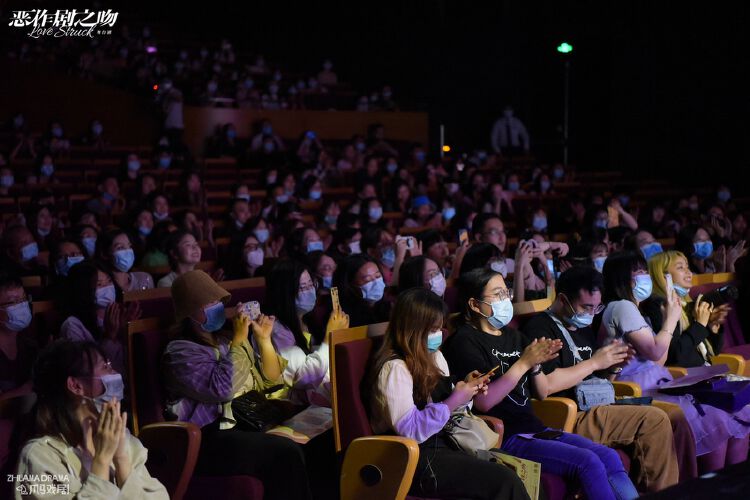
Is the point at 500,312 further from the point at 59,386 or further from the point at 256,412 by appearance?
the point at 59,386

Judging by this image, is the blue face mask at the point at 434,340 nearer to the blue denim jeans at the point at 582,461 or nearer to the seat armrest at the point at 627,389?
the blue denim jeans at the point at 582,461

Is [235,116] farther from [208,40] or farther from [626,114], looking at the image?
[626,114]

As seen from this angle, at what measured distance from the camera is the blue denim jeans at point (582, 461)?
3627mm

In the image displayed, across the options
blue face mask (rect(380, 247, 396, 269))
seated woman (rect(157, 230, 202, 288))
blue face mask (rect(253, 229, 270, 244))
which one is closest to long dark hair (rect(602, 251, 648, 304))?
blue face mask (rect(380, 247, 396, 269))

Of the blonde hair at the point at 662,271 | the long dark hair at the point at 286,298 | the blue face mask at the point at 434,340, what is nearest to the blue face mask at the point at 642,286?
the blonde hair at the point at 662,271

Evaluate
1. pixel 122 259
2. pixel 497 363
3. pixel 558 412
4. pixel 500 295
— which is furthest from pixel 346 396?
pixel 122 259

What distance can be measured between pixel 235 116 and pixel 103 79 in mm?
2136

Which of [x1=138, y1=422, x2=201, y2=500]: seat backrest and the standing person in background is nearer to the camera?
[x1=138, y1=422, x2=201, y2=500]: seat backrest

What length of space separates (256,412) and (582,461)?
1.24 metres

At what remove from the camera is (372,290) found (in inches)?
191

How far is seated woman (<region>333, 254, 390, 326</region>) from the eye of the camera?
480 cm

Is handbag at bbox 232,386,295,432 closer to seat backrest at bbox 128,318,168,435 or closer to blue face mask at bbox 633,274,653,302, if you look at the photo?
seat backrest at bbox 128,318,168,435

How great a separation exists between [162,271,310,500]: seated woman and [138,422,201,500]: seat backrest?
16cm

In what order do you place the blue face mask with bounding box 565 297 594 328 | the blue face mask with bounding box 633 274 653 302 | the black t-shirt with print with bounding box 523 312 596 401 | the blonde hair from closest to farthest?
the black t-shirt with print with bounding box 523 312 596 401 < the blue face mask with bounding box 565 297 594 328 < the blue face mask with bounding box 633 274 653 302 < the blonde hair
